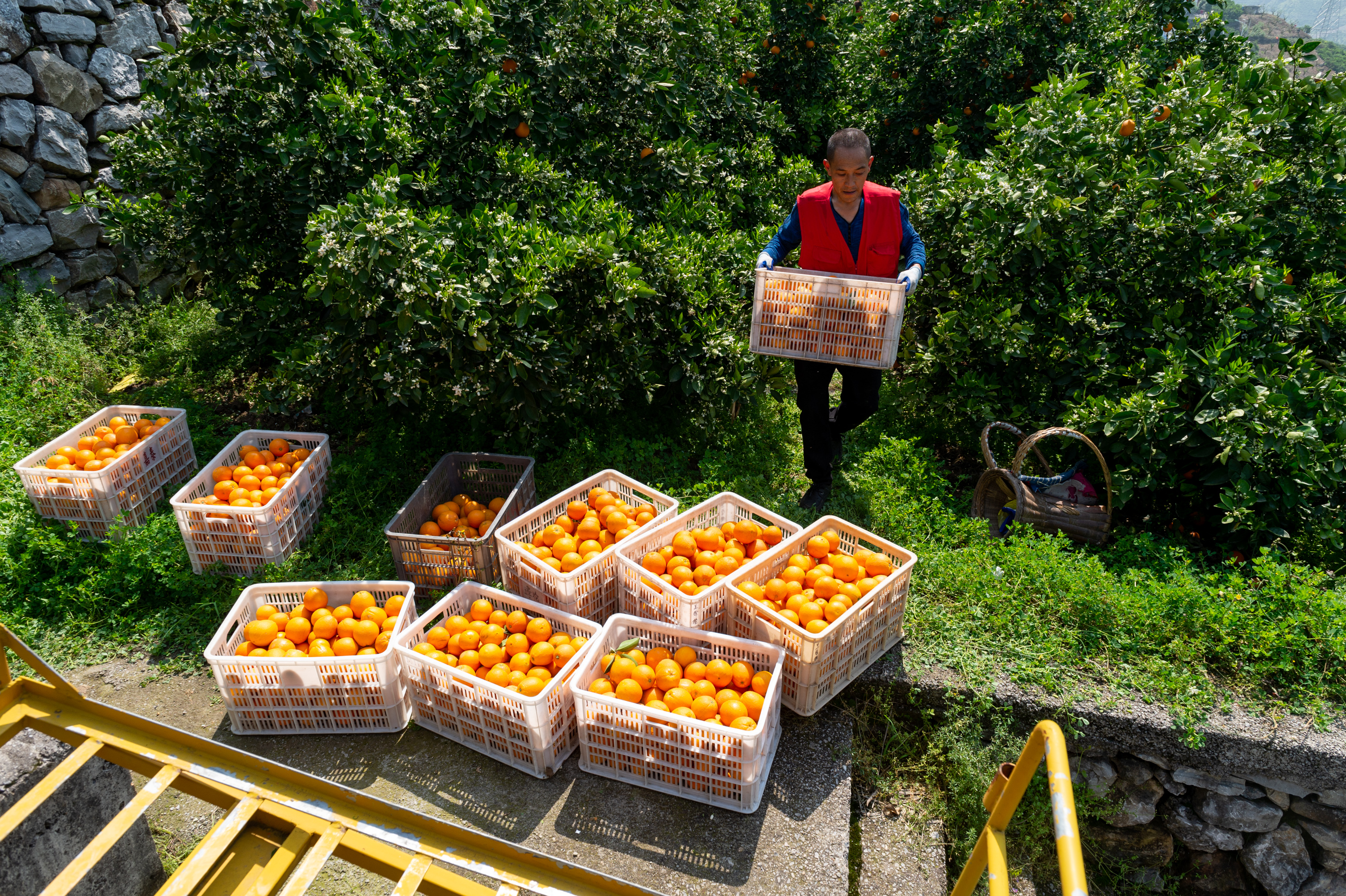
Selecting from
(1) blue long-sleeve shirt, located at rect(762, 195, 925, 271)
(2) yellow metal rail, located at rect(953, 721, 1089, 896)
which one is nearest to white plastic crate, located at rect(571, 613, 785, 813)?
(2) yellow metal rail, located at rect(953, 721, 1089, 896)

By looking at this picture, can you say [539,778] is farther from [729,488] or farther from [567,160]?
[567,160]

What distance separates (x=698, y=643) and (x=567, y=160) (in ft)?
11.6

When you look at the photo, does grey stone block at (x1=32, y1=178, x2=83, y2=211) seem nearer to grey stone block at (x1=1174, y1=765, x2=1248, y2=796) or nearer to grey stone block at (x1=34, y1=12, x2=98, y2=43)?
grey stone block at (x1=34, y1=12, x2=98, y2=43)

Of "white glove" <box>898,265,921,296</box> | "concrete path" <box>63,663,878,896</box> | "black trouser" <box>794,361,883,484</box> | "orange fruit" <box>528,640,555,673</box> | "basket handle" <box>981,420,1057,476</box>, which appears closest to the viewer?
"concrete path" <box>63,663,878,896</box>

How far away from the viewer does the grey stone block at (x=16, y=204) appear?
6352 millimetres

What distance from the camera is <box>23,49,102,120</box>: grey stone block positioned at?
6.32 meters

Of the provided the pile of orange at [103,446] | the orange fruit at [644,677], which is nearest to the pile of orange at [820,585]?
the orange fruit at [644,677]

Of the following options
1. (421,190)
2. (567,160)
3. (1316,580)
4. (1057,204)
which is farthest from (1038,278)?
(421,190)

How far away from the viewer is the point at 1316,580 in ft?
12.9

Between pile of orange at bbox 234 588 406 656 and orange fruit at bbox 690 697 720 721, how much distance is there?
1.34 meters

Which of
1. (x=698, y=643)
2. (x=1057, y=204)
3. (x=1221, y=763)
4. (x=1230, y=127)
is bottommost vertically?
(x=1221, y=763)

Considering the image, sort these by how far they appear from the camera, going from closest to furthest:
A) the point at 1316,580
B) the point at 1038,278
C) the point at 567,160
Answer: the point at 1316,580
the point at 1038,278
the point at 567,160

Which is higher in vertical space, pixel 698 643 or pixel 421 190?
pixel 421 190

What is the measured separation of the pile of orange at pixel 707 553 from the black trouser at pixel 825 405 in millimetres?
923
